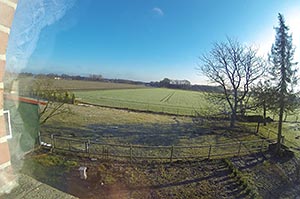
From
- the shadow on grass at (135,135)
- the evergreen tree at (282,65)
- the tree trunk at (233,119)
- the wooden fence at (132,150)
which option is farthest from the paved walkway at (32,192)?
the tree trunk at (233,119)

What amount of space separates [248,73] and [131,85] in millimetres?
31312

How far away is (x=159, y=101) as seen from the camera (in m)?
27.7

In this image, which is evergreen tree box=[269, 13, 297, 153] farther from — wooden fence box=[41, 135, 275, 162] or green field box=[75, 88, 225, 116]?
green field box=[75, 88, 225, 116]

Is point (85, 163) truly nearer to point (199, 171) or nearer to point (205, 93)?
point (199, 171)

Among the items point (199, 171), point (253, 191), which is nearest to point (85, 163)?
point (199, 171)

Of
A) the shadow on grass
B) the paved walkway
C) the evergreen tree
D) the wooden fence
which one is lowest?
the shadow on grass

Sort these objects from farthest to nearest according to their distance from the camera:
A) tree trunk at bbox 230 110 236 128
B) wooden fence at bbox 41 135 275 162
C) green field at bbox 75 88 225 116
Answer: green field at bbox 75 88 225 116 → tree trunk at bbox 230 110 236 128 → wooden fence at bbox 41 135 275 162

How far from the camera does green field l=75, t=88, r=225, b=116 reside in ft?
61.3

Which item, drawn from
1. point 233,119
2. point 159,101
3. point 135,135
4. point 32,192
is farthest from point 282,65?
point 159,101

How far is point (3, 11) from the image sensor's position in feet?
1.92

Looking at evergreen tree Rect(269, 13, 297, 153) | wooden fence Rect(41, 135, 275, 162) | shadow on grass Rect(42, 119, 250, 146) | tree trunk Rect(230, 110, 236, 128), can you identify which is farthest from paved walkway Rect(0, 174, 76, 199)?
tree trunk Rect(230, 110, 236, 128)

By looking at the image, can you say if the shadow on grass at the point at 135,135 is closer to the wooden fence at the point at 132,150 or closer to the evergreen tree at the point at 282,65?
the wooden fence at the point at 132,150

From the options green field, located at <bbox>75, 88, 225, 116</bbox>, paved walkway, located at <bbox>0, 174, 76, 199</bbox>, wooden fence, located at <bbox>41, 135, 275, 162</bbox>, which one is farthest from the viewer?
green field, located at <bbox>75, 88, 225, 116</bbox>

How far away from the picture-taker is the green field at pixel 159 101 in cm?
1868
